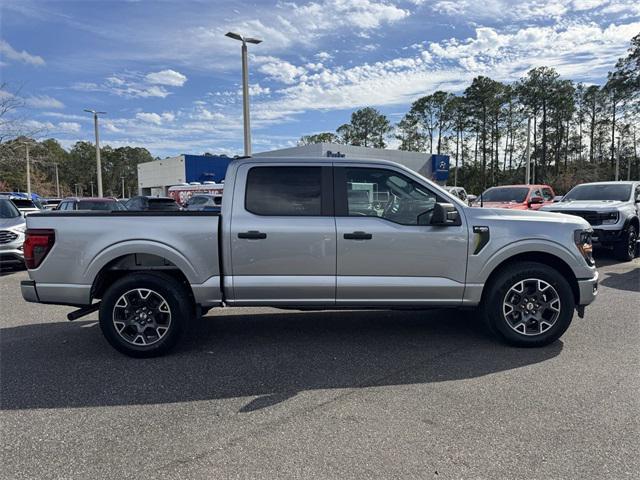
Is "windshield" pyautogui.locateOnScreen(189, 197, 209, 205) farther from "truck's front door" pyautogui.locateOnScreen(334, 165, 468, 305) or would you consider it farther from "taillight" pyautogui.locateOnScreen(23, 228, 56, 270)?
"truck's front door" pyautogui.locateOnScreen(334, 165, 468, 305)

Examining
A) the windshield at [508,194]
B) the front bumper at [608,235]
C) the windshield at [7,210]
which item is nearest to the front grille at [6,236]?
the windshield at [7,210]

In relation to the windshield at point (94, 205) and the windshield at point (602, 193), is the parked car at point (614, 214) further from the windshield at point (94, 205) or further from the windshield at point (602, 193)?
the windshield at point (94, 205)

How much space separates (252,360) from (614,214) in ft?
30.8

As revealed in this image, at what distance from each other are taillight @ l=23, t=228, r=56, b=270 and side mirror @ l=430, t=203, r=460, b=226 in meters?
3.74

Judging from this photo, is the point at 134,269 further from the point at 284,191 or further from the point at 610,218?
the point at 610,218

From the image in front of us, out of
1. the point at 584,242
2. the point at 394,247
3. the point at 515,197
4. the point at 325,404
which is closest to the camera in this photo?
the point at 325,404

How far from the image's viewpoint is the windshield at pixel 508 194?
14.0m

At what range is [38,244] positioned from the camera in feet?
14.3

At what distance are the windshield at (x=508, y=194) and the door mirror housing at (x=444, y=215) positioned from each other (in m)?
10.3

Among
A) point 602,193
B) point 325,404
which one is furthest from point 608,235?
point 325,404

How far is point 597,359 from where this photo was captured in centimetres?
438

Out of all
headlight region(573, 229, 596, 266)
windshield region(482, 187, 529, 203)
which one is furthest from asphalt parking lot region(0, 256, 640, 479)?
windshield region(482, 187, 529, 203)

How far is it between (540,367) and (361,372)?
5.49 feet

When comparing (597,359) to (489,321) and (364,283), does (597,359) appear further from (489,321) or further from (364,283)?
(364,283)
